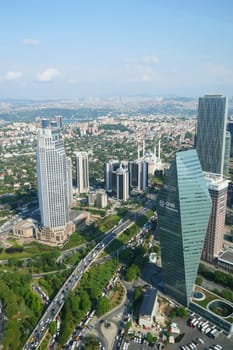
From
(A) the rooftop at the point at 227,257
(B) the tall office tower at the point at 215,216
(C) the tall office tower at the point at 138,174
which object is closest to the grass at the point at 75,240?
(B) the tall office tower at the point at 215,216

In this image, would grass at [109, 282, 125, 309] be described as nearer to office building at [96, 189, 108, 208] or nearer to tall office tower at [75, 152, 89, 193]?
office building at [96, 189, 108, 208]

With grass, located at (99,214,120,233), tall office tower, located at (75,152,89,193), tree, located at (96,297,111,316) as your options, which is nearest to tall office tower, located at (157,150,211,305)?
tree, located at (96,297,111,316)

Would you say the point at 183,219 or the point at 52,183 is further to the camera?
the point at 52,183

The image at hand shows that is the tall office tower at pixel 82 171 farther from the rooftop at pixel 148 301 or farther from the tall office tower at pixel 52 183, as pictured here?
the rooftop at pixel 148 301

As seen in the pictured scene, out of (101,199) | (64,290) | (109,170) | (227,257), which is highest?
(109,170)

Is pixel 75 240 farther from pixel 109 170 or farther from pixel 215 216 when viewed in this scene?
pixel 109 170

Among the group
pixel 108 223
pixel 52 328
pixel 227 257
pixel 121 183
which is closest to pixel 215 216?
pixel 227 257
